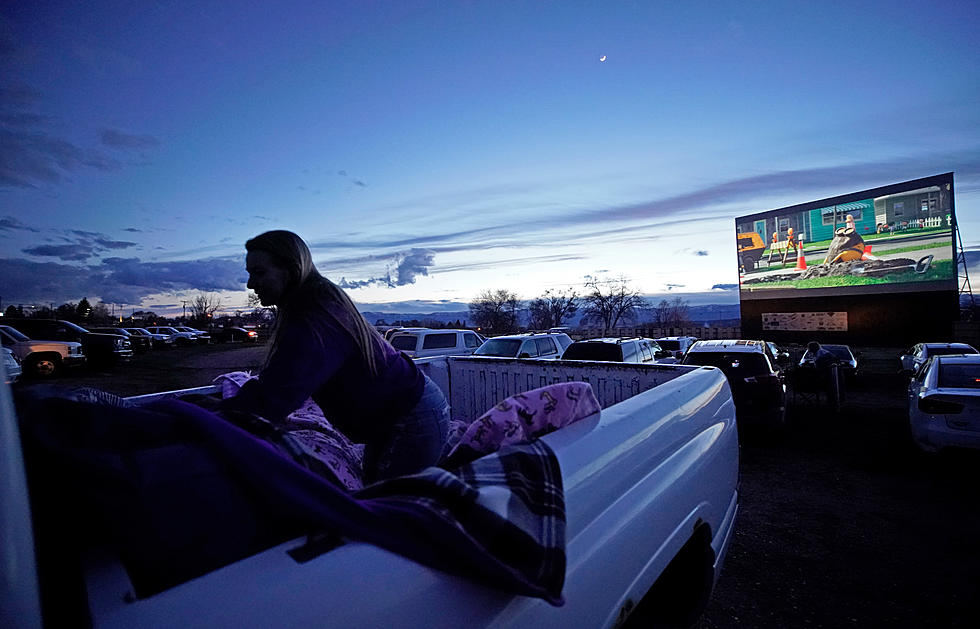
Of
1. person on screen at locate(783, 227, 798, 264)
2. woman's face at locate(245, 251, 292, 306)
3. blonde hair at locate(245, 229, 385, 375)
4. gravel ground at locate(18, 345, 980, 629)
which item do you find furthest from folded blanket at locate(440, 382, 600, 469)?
person on screen at locate(783, 227, 798, 264)

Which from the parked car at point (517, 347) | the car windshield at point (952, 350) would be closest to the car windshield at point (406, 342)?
the parked car at point (517, 347)

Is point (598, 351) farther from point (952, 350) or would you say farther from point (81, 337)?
point (81, 337)

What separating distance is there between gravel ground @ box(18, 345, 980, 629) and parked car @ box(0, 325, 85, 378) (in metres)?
21.7

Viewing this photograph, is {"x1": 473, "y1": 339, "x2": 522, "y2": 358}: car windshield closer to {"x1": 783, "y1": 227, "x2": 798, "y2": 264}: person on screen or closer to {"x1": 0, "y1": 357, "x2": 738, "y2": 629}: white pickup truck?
{"x1": 0, "y1": 357, "x2": 738, "y2": 629}: white pickup truck

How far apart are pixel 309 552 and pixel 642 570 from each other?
4.13ft

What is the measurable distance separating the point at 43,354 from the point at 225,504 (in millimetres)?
23000

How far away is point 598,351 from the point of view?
10.7 m

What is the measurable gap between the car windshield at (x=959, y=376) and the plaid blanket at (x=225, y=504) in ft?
25.2

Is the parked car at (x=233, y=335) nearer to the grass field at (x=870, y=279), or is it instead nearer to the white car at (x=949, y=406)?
the grass field at (x=870, y=279)

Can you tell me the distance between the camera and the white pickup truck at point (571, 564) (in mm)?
783

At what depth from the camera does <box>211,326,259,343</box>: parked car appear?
53.2m

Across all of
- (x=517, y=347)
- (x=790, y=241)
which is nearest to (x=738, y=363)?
(x=517, y=347)

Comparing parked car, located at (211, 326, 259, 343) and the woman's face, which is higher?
the woman's face

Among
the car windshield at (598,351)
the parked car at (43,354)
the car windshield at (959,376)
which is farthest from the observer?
the parked car at (43,354)
